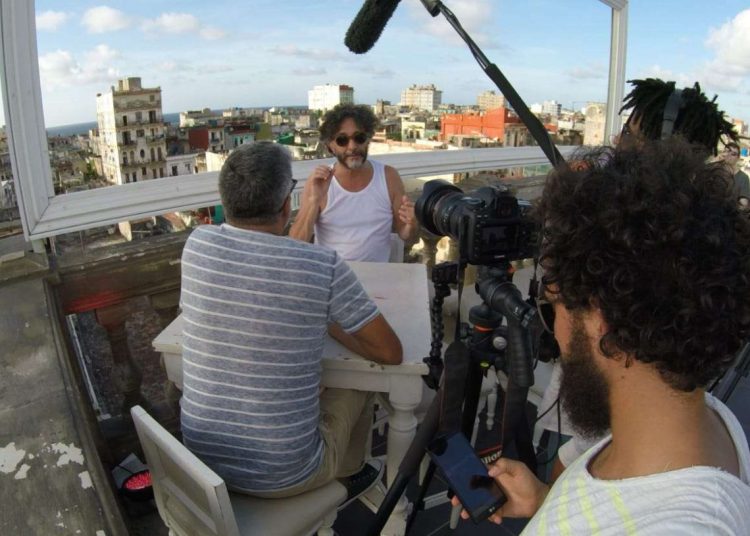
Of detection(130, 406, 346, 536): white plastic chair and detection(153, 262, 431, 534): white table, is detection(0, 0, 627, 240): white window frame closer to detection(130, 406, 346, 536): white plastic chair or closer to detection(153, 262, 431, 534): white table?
detection(153, 262, 431, 534): white table

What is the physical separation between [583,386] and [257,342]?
0.72 metres

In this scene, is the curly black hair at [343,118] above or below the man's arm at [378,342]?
above

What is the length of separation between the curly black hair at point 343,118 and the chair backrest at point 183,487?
152 cm

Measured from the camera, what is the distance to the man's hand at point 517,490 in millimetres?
1038

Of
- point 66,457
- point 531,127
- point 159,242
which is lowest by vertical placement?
point 66,457

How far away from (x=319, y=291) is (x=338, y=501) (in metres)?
0.59

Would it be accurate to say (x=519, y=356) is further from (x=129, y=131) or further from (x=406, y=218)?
(x=129, y=131)

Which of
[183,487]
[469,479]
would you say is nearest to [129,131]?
[183,487]

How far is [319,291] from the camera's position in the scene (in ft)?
4.11

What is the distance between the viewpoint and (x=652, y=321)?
2.23 feet

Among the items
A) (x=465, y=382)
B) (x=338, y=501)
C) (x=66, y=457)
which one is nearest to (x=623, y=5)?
(x=465, y=382)

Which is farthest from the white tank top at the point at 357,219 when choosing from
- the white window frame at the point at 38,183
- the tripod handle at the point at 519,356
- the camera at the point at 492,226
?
the tripod handle at the point at 519,356

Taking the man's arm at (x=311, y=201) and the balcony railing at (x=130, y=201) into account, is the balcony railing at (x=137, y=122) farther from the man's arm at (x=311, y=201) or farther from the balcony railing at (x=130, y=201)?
the man's arm at (x=311, y=201)

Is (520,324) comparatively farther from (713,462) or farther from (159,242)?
(159,242)
